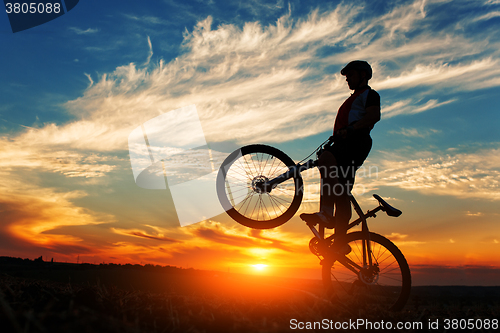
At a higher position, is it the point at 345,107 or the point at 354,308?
the point at 345,107

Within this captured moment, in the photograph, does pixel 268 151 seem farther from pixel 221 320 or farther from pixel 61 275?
pixel 61 275

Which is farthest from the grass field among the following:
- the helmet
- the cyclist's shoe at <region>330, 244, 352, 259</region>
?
the helmet

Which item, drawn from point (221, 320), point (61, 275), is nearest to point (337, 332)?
point (221, 320)

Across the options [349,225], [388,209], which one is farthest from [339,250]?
[388,209]

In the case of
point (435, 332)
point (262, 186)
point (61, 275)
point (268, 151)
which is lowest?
point (61, 275)

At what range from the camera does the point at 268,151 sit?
505cm

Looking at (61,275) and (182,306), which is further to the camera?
(61,275)

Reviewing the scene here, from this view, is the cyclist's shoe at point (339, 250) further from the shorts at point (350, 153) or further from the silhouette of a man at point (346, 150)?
the shorts at point (350, 153)

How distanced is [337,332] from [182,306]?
5.07ft

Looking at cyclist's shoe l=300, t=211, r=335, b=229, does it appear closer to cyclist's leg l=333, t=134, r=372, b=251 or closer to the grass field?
cyclist's leg l=333, t=134, r=372, b=251

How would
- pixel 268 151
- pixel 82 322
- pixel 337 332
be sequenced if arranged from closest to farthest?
pixel 82 322
pixel 337 332
pixel 268 151

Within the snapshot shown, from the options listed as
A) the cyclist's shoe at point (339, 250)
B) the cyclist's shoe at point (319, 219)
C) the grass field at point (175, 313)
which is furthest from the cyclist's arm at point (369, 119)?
the grass field at point (175, 313)

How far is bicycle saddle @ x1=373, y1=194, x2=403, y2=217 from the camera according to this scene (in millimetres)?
4570

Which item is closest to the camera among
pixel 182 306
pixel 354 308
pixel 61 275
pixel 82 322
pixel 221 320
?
pixel 82 322
